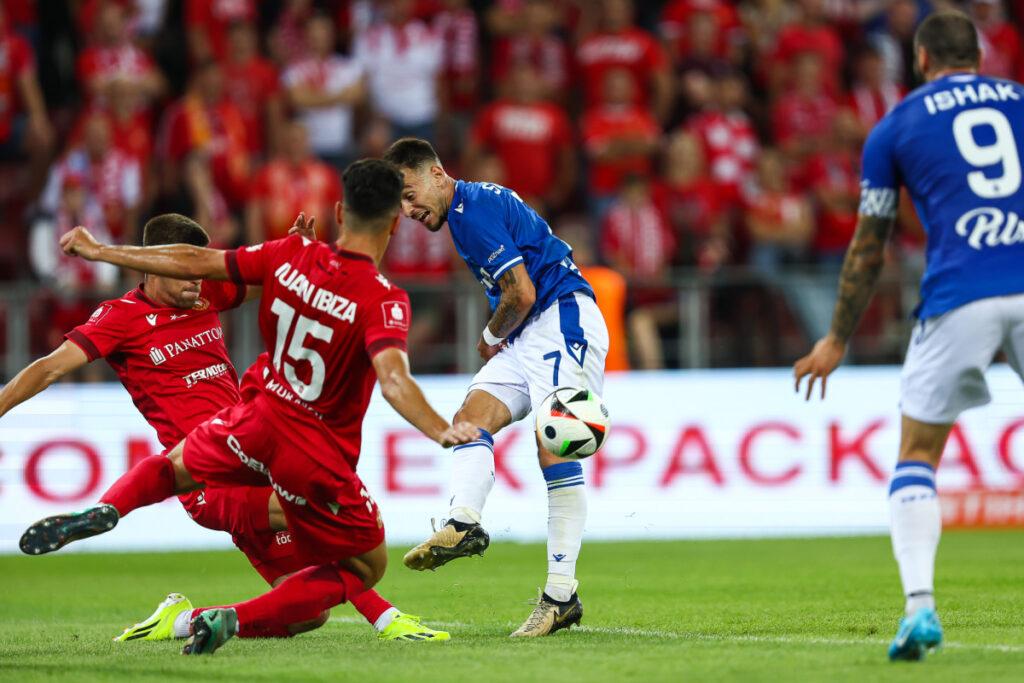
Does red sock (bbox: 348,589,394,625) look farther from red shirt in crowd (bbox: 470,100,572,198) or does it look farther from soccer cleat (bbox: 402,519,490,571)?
red shirt in crowd (bbox: 470,100,572,198)

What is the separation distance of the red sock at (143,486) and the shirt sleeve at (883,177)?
3.30 metres

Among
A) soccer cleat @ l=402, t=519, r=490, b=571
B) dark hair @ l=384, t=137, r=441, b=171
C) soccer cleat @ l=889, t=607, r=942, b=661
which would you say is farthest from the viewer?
dark hair @ l=384, t=137, r=441, b=171

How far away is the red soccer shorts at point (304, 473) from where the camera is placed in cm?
580

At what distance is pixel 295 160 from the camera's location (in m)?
14.7

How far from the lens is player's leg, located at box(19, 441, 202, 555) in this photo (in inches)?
222

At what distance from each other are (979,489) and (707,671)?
8840 mm

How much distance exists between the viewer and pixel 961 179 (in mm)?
5488

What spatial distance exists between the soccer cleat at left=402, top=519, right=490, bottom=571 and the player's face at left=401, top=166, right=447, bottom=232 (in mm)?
1548

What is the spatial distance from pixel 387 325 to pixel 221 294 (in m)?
1.97

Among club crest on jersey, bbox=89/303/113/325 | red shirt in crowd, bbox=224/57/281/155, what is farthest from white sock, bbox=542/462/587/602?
red shirt in crowd, bbox=224/57/281/155

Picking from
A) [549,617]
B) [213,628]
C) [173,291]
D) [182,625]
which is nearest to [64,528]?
[213,628]

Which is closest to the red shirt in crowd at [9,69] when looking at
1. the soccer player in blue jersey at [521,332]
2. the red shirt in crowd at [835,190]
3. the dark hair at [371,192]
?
the red shirt in crowd at [835,190]

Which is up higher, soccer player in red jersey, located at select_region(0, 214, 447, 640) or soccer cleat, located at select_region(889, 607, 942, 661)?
soccer player in red jersey, located at select_region(0, 214, 447, 640)

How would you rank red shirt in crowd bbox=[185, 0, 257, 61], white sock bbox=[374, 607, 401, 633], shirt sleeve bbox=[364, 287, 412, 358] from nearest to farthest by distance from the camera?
shirt sleeve bbox=[364, 287, 412, 358] < white sock bbox=[374, 607, 401, 633] < red shirt in crowd bbox=[185, 0, 257, 61]
